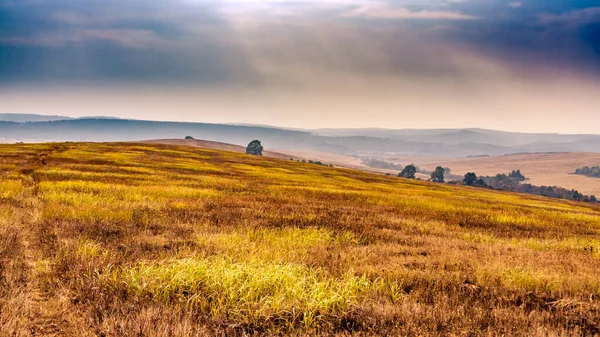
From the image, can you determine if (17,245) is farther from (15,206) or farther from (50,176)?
(50,176)

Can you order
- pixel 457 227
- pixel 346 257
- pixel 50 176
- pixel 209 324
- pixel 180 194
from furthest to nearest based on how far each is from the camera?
pixel 50 176, pixel 180 194, pixel 457 227, pixel 346 257, pixel 209 324

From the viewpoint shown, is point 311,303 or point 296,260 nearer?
point 311,303

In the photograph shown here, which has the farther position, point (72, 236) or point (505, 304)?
point (72, 236)

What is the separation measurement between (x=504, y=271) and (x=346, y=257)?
11.5ft

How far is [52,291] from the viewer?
5.96 meters

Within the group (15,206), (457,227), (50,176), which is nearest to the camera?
(15,206)

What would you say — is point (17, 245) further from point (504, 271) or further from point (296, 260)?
point (504, 271)

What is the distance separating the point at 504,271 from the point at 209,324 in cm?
670

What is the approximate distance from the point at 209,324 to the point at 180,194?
16.8 meters

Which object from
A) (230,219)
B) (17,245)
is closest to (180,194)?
(230,219)

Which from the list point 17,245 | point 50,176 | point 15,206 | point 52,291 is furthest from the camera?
point 50,176

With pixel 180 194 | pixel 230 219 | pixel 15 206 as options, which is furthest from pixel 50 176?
pixel 230 219

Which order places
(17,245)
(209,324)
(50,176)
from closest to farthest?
1. (209,324)
2. (17,245)
3. (50,176)

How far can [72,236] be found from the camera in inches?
365
